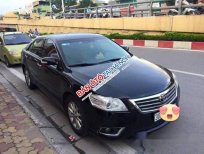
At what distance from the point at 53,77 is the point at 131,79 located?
5.30ft

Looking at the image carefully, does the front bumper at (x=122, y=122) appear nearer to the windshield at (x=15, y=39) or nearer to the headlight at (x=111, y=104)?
the headlight at (x=111, y=104)

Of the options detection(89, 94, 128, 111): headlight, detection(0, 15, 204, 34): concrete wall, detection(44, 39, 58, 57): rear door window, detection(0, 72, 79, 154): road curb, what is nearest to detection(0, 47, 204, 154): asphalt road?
detection(0, 72, 79, 154): road curb

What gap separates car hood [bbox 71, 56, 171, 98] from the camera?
369 centimetres

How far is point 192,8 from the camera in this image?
528 inches

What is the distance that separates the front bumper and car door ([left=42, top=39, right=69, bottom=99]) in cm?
97

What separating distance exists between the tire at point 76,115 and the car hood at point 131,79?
13.5 inches

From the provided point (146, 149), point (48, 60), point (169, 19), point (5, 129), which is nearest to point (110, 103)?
point (146, 149)

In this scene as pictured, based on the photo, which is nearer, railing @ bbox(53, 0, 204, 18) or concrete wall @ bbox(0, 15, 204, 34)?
concrete wall @ bbox(0, 15, 204, 34)

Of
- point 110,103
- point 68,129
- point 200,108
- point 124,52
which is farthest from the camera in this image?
point 124,52

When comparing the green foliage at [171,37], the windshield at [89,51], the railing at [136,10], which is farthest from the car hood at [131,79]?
the railing at [136,10]

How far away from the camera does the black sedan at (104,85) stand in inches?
141

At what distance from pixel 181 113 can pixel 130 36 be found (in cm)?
1072

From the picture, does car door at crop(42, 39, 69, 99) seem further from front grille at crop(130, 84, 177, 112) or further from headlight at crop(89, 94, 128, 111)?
front grille at crop(130, 84, 177, 112)

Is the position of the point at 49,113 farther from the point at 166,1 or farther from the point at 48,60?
the point at 166,1
